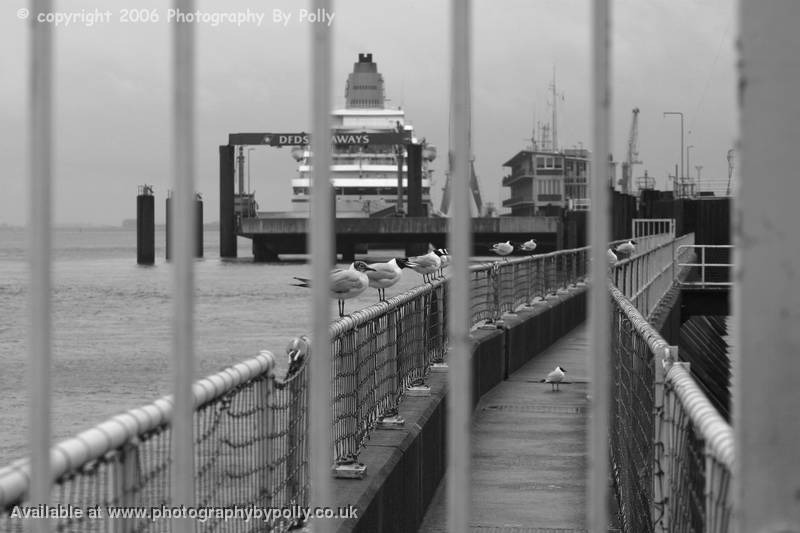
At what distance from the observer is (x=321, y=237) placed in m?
1.90

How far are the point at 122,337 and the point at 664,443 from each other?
27.3 m

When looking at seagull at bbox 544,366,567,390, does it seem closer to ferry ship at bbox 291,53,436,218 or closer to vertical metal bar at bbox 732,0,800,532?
vertical metal bar at bbox 732,0,800,532

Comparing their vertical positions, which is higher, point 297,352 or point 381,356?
point 297,352

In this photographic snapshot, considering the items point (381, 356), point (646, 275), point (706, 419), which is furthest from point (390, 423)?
point (646, 275)

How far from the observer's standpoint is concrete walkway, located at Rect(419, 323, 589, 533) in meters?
6.54

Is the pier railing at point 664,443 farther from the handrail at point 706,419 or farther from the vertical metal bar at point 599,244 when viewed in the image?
the vertical metal bar at point 599,244

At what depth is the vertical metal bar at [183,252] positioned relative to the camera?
6.46 ft

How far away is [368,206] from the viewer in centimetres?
8475

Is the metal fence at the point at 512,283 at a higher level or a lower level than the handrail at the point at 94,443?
lower

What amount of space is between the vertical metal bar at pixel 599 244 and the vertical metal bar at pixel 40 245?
85cm

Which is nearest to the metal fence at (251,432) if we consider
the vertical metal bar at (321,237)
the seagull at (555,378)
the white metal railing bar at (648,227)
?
the vertical metal bar at (321,237)

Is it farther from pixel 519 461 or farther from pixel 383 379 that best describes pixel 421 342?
pixel 383 379

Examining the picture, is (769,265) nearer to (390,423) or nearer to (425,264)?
(390,423)

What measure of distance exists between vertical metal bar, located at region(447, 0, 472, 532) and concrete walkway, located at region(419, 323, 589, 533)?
442 centimetres
